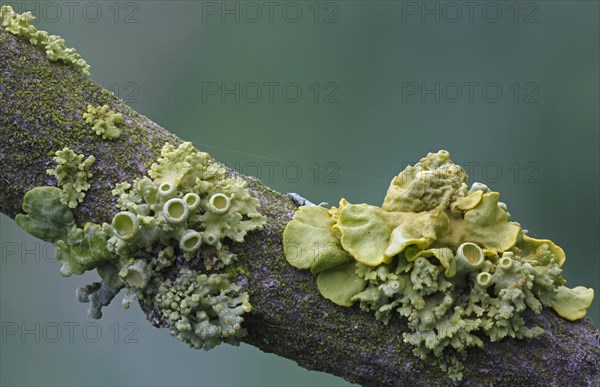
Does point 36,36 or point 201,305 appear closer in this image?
point 201,305

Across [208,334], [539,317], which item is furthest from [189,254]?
[539,317]

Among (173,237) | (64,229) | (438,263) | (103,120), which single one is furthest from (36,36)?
(438,263)

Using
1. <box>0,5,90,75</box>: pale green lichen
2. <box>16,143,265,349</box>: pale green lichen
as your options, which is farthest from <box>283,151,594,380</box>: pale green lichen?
<box>0,5,90,75</box>: pale green lichen

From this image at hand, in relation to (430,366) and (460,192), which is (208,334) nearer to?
(430,366)

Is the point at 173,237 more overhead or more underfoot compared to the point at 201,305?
more overhead

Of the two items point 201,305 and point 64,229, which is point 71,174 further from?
point 201,305
